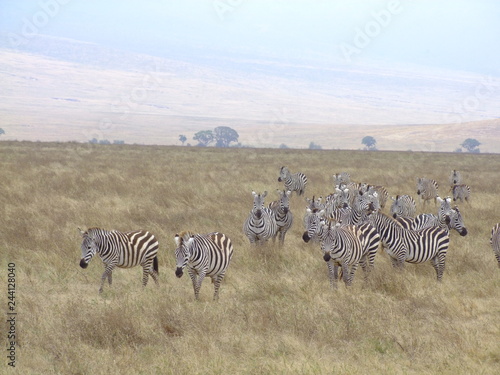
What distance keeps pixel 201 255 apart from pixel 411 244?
3.79m

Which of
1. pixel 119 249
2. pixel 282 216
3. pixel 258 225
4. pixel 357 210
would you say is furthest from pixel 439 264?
pixel 119 249

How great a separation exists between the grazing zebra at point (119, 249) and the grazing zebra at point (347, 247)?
2726mm

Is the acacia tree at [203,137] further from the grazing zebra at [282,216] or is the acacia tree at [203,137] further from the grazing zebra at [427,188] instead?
the grazing zebra at [282,216]

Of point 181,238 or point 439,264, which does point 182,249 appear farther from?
point 439,264

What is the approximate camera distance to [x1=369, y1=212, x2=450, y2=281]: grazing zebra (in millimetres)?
10828

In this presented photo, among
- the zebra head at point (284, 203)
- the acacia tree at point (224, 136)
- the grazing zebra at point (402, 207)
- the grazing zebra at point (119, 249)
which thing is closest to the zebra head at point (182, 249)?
the grazing zebra at point (119, 249)

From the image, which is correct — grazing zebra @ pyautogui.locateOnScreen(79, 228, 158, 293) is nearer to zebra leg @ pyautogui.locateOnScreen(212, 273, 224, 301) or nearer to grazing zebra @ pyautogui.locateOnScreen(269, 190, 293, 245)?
zebra leg @ pyautogui.locateOnScreen(212, 273, 224, 301)

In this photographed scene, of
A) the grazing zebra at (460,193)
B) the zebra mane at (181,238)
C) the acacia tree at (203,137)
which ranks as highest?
the acacia tree at (203,137)

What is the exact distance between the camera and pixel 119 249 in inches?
388

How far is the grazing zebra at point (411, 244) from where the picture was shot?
10.8 meters

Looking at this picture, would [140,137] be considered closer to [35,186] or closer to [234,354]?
[35,186]

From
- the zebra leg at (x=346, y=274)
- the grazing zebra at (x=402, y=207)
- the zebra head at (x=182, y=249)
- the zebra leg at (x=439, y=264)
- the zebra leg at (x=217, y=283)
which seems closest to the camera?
the zebra head at (x=182, y=249)

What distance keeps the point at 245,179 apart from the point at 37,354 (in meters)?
21.2

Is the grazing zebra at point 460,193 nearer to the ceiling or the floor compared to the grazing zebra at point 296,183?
nearer to the ceiling
